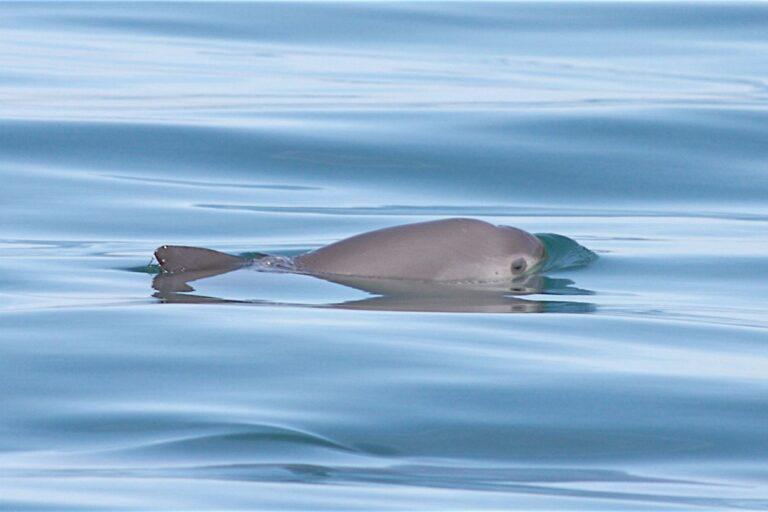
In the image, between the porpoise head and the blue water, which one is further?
the porpoise head

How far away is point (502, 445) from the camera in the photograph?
23.0ft

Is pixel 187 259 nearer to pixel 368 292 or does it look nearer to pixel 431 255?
pixel 368 292

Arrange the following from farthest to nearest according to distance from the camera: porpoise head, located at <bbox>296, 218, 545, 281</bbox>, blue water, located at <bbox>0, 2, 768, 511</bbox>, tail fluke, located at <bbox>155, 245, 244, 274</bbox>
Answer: porpoise head, located at <bbox>296, 218, 545, 281</bbox>, tail fluke, located at <bbox>155, 245, 244, 274</bbox>, blue water, located at <bbox>0, 2, 768, 511</bbox>

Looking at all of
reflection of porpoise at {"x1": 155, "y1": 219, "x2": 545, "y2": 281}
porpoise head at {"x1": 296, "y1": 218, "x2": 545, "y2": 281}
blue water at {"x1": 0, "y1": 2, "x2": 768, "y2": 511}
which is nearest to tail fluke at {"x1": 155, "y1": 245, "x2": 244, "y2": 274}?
reflection of porpoise at {"x1": 155, "y1": 219, "x2": 545, "y2": 281}

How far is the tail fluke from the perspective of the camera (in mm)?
10703

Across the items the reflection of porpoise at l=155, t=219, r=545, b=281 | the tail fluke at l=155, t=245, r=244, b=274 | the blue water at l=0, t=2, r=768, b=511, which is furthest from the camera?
the reflection of porpoise at l=155, t=219, r=545, b=281

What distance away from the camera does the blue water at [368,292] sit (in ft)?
22.1

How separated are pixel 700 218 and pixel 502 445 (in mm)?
7925

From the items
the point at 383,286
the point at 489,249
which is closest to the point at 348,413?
the point at 383,286

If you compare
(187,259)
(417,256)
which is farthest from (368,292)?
(187,259)

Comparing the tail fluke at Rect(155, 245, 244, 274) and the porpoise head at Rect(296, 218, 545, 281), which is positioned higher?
the porpoise head at Rect(296, 218, 545, 281)

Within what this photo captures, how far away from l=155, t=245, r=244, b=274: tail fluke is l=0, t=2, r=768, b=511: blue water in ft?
0.55

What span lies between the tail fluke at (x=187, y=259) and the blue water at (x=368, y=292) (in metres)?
0.17

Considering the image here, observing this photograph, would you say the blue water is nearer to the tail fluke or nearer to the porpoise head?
the tail fluke
